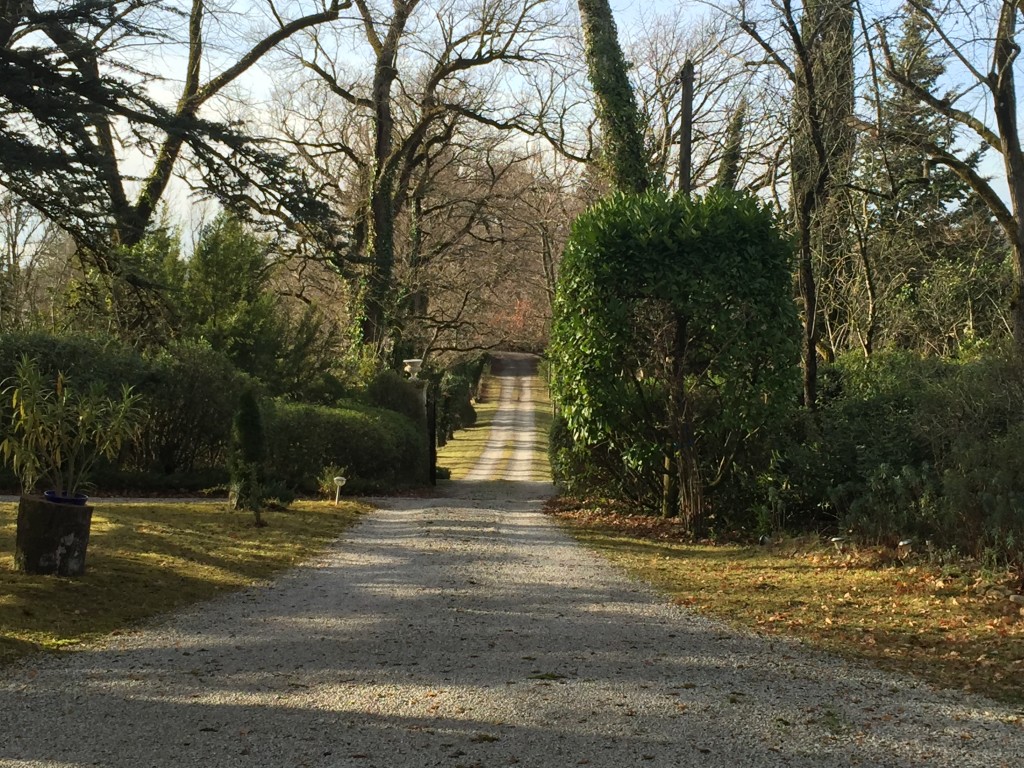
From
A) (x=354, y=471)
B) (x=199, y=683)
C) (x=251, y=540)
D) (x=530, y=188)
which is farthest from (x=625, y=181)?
(x=530, y=188)

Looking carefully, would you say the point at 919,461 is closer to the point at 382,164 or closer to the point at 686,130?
the point at 686,130

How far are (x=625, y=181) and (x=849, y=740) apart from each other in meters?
13.8

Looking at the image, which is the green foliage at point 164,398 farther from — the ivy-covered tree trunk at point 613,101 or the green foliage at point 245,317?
the ivy-covered tree trunk at point 613,101

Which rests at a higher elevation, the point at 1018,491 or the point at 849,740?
the point at 1018,491

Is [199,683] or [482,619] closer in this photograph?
[199,683]

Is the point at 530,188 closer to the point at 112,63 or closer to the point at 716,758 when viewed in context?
the point at 112,63

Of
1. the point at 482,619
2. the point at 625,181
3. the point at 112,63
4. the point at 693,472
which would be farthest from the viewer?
the point at 625,181

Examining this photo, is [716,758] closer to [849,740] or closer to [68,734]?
[849,740]

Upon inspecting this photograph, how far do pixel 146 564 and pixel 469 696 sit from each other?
518 centimetres

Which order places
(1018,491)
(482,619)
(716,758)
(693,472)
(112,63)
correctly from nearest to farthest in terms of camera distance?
1. (716,758)
2. (482,619)
3. (112,63)
4. (1018,491)
5. (693,472)

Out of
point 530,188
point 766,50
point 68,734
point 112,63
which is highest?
point 530,188

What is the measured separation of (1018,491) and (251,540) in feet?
26.6

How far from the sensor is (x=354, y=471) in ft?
64.8

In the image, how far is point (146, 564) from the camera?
29.8ft
